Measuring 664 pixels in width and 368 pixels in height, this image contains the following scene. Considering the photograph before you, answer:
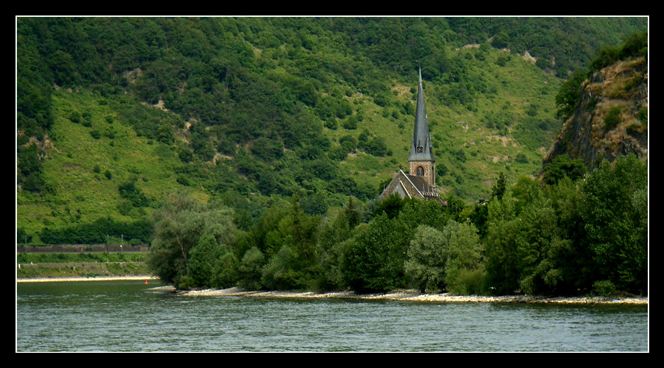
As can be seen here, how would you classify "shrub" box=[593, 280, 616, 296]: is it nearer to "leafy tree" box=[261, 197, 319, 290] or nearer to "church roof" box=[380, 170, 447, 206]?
"leafy tree" box=[261, 197, 319, 290]

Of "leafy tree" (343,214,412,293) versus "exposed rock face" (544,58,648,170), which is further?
"exposed rock face" (544,58,648,170)

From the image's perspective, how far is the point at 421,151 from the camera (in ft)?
589

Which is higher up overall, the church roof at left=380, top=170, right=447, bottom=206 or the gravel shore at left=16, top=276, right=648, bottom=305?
the church roof at left=380, top=170, right=447, bottom=206

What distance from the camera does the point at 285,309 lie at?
246 ft

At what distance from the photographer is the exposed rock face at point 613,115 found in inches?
3465

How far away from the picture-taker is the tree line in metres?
65.6

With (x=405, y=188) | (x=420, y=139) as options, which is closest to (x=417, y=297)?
(x=405, y=188)

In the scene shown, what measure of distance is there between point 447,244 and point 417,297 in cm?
519

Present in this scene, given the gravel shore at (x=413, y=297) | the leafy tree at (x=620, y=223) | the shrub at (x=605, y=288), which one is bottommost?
the gravel shore at (x=413, y=297)

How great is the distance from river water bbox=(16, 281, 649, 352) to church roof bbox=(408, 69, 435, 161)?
98.7m

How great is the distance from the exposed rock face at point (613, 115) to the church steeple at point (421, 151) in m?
77.8

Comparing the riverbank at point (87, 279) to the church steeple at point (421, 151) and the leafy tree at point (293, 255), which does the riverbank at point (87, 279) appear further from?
the leafy tree at point (293, 255)

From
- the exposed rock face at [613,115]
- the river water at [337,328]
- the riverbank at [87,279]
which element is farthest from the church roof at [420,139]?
the river water at [337,328]

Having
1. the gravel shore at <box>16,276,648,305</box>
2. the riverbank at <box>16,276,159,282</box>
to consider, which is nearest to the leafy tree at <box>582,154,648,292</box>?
the gravel shore at <box>16,276,648,305</box>
